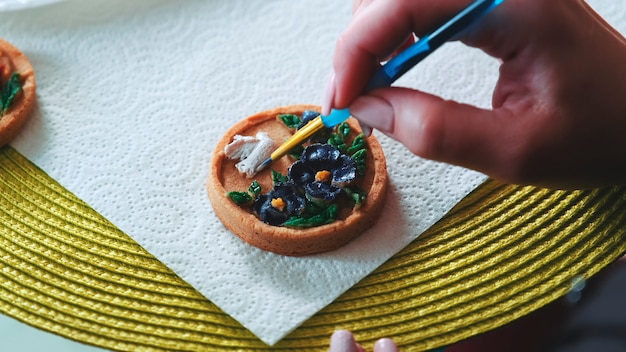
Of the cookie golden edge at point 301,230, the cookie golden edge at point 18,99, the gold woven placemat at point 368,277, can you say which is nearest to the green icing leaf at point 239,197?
the cookie golden edge at point 301,230

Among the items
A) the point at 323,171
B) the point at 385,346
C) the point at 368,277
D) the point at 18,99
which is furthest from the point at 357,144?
the point at 18,99

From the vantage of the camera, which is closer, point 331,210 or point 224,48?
point 331,210

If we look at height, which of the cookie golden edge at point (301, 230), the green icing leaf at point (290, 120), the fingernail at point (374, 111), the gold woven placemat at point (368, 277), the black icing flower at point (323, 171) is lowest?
the gold woven placemat at point (368, 277)

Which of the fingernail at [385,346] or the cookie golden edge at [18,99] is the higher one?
the cookie golden edge at [18,99]

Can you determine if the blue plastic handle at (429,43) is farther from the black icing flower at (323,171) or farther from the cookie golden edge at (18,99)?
the cookie golden edge at (18,99)

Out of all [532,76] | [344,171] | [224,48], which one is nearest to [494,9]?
[532,76]

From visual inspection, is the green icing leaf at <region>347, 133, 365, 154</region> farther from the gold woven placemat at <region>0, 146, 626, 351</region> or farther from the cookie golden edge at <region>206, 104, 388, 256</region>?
the gold woven placemat at <region>0, 146, 626, 351</region>

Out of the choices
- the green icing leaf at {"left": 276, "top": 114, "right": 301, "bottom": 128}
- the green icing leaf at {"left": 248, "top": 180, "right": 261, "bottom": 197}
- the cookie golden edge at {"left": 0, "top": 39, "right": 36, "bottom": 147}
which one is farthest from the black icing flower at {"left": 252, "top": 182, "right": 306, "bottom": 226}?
the cookie golden edge at {"left": 0, "top": 39, "right": 36, "bottom": 147}

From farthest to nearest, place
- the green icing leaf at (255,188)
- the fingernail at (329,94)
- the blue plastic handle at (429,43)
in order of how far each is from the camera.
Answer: the green icing leaf at (255,188) < the fingernail at (329,94) < the blue plastic handle at (429,43)

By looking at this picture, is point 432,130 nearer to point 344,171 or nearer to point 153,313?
point 344,171
